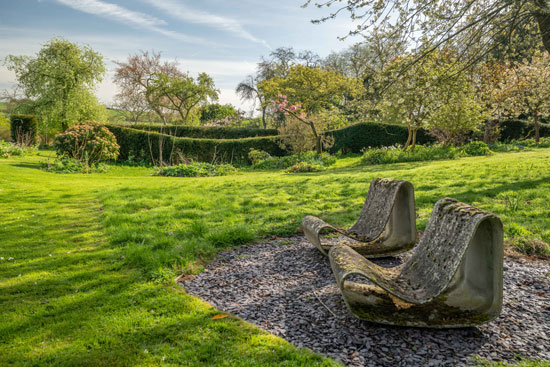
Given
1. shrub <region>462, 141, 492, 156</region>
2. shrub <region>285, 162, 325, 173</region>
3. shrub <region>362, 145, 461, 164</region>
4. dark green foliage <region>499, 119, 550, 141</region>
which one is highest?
dark green foliage <region>499, 119, 550, 141</region>

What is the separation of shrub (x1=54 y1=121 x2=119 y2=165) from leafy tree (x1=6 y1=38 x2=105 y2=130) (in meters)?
14.2

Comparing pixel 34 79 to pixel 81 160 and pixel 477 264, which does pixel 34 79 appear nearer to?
pixel 81 160

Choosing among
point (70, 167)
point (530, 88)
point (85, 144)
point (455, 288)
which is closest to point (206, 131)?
point (85, 144)

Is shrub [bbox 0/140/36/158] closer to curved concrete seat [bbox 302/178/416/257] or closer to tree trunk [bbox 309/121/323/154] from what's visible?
tree trunk [bbox 309/121/323/154]

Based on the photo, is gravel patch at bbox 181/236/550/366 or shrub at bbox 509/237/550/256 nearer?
gravel patch at bbox 181/236/550/366

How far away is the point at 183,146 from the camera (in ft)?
61.2

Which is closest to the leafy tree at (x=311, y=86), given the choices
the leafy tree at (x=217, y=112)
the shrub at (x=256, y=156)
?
the shrub at (x=256, y=156)

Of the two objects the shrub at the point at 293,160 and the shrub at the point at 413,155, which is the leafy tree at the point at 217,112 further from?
the shrub at the point at 413,155

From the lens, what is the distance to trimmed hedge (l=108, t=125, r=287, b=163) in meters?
18.2

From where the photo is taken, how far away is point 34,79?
89.1 feet

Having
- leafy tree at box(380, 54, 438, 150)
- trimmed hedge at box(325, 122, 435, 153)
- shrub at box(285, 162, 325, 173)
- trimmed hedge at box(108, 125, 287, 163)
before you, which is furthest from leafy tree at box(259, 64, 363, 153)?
leafy tree at box(380, 54, 438, 150)

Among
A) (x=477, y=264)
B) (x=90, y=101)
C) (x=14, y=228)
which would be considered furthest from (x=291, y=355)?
(x=90, y=101)

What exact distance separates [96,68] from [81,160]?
17599 millimetres

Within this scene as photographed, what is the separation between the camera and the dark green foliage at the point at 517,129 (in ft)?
66.3
